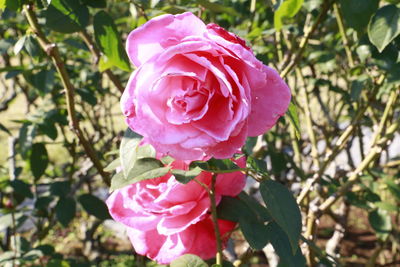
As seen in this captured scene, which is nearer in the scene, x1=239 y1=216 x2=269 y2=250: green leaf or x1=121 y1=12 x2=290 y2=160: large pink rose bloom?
x1=121 y1=12 x2=290 y2=160: large pink rose bloom

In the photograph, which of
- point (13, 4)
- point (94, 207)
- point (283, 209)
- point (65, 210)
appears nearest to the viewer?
point (283, 209)

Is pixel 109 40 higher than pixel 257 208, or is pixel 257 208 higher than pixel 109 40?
pixel 109 40

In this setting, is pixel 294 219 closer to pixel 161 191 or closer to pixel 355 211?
pixel 161 191

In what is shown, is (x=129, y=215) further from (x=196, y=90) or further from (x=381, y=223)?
(x=381, y=223)

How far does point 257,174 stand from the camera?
83cm

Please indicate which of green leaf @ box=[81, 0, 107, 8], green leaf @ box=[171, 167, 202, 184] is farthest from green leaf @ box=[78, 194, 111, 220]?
green leaf @ box=[171, 167, 202, 184]

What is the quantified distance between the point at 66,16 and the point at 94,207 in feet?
2.11

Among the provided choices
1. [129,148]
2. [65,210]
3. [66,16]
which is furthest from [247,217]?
[65,210]

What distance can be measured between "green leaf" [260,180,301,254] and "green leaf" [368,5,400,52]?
0.47m

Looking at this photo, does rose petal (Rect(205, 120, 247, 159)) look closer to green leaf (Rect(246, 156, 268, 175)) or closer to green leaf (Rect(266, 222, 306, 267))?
green leaf (Rect(246, 156, 268, 175))

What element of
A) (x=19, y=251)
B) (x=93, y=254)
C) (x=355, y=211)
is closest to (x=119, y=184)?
(x=19, y=251)

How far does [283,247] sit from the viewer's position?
0.87 metres

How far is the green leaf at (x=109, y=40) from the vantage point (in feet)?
3.45

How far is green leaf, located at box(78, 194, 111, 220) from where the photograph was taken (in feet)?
4.68
